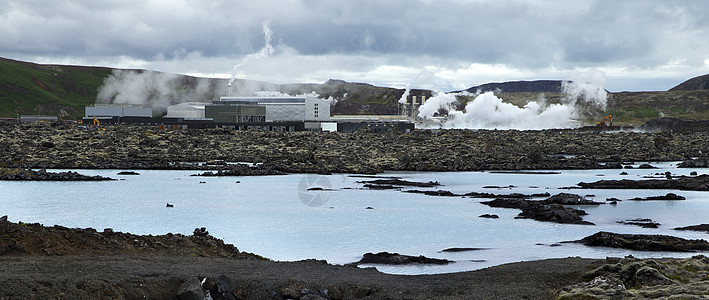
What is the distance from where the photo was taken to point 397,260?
22000mm

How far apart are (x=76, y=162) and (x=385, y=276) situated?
57278mm

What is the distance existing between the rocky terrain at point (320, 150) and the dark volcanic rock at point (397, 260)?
39441 millimetres

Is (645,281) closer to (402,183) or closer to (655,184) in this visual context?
(402,183)

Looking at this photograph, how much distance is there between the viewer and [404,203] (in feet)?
132

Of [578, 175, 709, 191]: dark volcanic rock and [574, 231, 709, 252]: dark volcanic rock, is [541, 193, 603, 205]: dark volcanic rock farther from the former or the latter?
[574, 231, 709, 252]: dark volcanic rock

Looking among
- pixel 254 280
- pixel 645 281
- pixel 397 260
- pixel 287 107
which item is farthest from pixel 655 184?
pixel 287 107

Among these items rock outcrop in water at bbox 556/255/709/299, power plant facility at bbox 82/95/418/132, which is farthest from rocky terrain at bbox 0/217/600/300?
power plant facility at bbox 82/95/418/132

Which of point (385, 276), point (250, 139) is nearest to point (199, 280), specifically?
point (385, 276)

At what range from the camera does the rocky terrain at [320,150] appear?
6869 cm

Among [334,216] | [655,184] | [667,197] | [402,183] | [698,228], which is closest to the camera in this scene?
[698,228]

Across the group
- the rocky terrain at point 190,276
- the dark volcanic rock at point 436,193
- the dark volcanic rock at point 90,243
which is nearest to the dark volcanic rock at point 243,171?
the dark volcanic rock at point 436,193

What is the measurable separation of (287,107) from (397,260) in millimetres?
117176

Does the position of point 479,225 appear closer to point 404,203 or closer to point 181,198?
point 404,203

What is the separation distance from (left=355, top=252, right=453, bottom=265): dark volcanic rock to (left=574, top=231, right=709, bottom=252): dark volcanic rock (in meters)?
6.72
